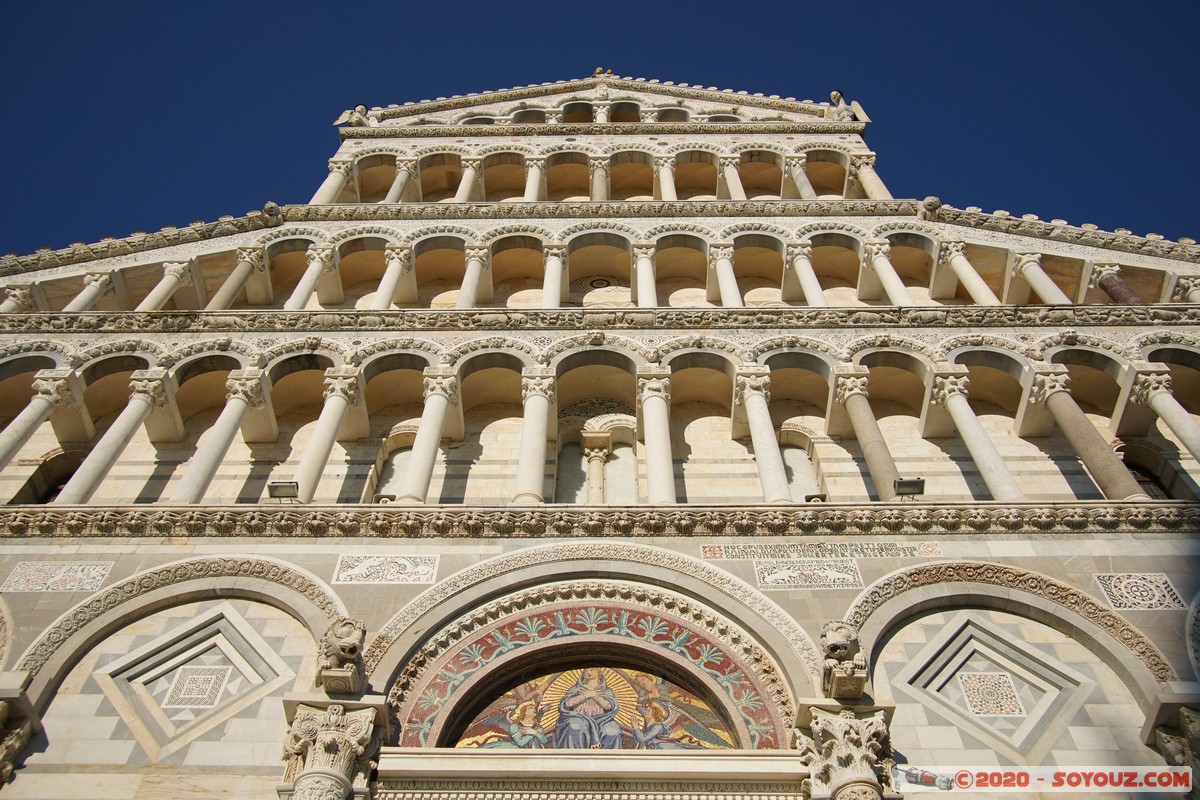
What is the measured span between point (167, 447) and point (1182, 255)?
51.5 ft

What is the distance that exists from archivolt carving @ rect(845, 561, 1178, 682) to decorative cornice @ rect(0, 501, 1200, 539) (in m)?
0.59

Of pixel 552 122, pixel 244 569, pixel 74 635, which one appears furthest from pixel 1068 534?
pixel 552 122

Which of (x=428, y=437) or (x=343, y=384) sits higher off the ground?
(x=343, y=384)

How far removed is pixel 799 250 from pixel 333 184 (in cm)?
933

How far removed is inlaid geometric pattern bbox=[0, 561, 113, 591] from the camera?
11.2 metres

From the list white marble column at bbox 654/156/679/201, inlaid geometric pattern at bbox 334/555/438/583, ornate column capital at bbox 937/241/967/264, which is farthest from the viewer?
white marble column at bbox 654/156/679/201

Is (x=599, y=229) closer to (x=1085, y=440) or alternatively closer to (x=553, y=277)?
(x=553, y=277)

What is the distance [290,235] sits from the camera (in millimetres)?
18828

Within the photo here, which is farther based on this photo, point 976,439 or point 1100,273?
point 1100,273

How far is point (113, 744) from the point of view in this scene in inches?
383

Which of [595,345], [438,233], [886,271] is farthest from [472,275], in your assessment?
[886,271]

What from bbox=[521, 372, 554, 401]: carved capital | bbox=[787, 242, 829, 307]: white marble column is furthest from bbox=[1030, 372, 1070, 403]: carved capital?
bbox=[521, 372, 554, 401]: carved capital

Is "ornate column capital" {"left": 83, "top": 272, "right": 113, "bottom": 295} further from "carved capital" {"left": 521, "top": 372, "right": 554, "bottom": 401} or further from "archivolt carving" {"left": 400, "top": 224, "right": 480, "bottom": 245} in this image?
"carved capital" {"left": 521, "top": 372, "right": 554, "bottom": 401}

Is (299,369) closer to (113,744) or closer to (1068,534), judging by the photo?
(113,744)
